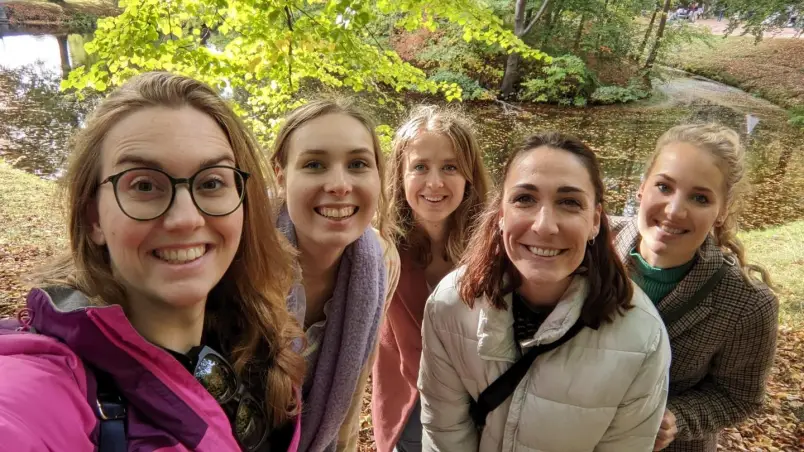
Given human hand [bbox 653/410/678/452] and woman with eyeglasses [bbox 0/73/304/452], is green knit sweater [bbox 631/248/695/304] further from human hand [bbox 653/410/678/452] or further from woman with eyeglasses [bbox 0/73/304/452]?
woman with eyeglasses [bbox 0/73/304/452]

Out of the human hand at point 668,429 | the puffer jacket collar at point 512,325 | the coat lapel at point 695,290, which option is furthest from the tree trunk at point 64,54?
the human hand at point 668,429

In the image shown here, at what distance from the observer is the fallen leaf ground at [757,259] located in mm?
3932

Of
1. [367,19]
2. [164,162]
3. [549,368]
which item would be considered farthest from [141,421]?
[367,19]

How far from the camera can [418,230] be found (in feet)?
9.41

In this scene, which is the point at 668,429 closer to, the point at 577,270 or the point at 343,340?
the point at 577,270

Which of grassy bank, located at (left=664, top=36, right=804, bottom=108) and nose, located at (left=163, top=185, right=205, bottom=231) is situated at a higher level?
grassy bank, located at (left=664, top=36, right=804, bottom=108)

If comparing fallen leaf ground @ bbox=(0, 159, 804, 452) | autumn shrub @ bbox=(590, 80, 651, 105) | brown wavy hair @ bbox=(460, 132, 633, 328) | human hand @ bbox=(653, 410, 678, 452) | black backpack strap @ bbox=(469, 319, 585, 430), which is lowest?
fallen leaf ground @ bbox=(0, 159, 804, 452)

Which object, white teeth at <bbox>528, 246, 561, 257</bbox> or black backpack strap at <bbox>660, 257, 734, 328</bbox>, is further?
black backpack strap at <bbox>660, 257, 734, 328</bbox>

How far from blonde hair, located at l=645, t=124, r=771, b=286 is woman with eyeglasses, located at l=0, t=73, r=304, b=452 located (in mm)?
1967

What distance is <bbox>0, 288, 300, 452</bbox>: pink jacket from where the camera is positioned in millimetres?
936

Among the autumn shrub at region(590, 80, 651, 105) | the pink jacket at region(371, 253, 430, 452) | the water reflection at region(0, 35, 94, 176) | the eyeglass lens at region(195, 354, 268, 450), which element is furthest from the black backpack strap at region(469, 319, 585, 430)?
the autumn shrub at region(590, 80, 651, 105)

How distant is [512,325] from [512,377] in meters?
0.20

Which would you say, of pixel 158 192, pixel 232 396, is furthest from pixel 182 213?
pixel 232 396

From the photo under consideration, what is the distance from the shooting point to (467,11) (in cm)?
442
